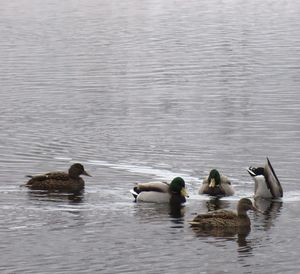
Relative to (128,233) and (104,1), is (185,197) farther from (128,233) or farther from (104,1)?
(104,1)

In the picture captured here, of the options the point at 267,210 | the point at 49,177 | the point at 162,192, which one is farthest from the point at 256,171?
the point at 49,177

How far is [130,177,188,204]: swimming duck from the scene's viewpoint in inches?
1048

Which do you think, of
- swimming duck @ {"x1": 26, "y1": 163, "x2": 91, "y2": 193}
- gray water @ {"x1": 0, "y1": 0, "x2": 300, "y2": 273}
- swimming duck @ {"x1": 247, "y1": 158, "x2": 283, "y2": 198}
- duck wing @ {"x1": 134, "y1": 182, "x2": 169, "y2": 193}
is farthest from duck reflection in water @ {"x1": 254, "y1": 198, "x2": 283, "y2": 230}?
swimming duck @ {"x1": 26, "y1": 163, "x2": 91, "y2": 193}

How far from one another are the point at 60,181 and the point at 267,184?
486cm

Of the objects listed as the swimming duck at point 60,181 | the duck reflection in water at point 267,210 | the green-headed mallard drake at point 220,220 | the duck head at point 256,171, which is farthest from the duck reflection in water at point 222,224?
the swimming duck at point 60,181

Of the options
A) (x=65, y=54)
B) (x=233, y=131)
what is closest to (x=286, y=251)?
(x=233, y=131)

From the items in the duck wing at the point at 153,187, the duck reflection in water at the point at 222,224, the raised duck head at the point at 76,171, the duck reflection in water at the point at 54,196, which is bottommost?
the duck reflection in water at the point at 222,224

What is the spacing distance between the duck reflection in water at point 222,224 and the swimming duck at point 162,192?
2.40 metres

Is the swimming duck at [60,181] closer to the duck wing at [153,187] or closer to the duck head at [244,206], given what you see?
the duck wing at [153,187]

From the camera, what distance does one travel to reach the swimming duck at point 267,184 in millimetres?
27141

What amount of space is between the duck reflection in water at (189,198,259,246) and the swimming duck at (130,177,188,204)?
2.40 metres

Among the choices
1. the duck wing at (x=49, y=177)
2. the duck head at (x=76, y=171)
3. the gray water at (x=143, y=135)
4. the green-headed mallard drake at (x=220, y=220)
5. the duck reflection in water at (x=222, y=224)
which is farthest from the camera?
the duck head at (x=76, y=171)

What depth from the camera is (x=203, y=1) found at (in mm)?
102062

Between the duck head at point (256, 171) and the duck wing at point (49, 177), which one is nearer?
the duck head at point (256, 171)
